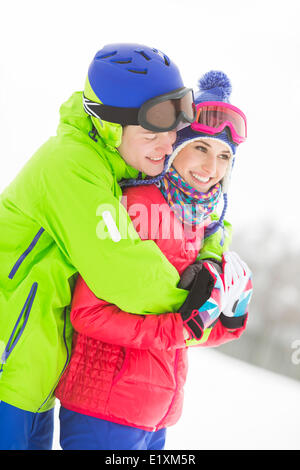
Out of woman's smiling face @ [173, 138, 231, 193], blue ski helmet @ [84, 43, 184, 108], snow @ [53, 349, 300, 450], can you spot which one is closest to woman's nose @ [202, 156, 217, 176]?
woman's smiling face @ [173, 138, 231, 193]

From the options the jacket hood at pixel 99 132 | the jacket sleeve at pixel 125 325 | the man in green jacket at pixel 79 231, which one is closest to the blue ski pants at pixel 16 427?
the man in green jacket at pixel 79 231

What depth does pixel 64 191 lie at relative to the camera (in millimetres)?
1075

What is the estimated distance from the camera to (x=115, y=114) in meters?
1.17

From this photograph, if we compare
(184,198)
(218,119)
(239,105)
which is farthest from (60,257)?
(239,105)

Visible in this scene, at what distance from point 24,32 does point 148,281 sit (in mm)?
2993

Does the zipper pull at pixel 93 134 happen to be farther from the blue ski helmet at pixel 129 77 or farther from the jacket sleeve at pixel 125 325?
the jacket sleeve at pixel 125 325

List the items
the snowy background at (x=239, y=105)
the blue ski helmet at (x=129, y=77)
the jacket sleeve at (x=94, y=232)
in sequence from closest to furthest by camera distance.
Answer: the jacket sleeve at (x=94, y=232), the blue ski helmet at (x=129, y=77), the snowy background at (x=239, y=105)

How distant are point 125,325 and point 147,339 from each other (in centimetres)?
7

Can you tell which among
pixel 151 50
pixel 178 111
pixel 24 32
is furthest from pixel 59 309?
pixel 24 32

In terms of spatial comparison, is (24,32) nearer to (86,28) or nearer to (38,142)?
(86,28)

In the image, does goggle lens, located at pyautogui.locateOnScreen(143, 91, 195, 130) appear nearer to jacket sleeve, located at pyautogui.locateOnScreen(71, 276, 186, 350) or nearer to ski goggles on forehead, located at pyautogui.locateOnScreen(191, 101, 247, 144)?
ski goggles on forehead, located at pyautogui.locateOnScreen(191, 101, 247, 144)

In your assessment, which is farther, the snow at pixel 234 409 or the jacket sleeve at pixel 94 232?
the snow at pixel 234 409

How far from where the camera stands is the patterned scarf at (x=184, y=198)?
4.36 feet

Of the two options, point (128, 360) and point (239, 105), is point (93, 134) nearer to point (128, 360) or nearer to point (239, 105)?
point (128, 360)
